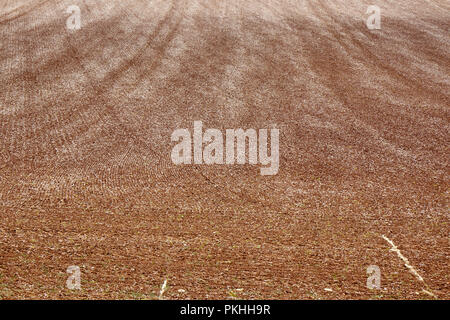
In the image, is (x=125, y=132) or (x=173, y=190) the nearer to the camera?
(x=173, y=190)

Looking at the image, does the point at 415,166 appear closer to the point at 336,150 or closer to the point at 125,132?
the point at 336,150

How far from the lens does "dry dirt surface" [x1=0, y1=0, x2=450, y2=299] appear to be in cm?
383

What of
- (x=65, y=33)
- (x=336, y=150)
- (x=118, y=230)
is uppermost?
(x=65, y=33)

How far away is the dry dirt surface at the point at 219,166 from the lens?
12.6 ft

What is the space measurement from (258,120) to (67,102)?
316 cm

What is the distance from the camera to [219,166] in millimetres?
5859

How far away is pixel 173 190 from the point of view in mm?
5219

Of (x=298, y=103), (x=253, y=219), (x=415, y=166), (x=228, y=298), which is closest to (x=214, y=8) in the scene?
(x=298, y=103)

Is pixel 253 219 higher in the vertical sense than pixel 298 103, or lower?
lower
